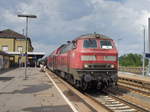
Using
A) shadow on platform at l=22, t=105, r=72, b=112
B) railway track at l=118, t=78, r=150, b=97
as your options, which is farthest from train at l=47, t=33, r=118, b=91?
shadow on platform at l=22, t=105, r=72, b=112

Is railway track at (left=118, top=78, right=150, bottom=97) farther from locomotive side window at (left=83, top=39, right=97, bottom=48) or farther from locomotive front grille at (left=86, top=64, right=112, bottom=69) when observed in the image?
locomotive side window at (left=83, top=39, right=97, bottom=48)

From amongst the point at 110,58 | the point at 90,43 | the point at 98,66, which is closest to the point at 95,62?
the point at 98,66

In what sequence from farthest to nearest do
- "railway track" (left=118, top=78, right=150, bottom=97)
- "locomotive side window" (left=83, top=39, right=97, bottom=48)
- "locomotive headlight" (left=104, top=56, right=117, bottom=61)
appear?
"railway track" (left=118, top=78, right=150, bottom=97) → "locomotive side window" (left=83, top=39, right=97, bottom=48) → "locomotive headlight" (left=104, top=56, right=117, bottom=61)

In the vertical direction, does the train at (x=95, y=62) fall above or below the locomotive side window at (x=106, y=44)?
below

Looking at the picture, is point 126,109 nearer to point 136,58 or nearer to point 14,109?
point 14,109

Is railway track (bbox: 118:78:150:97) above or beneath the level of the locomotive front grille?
beneath

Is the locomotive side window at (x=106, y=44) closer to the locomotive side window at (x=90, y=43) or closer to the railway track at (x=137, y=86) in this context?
the locomotive side window at (x=90, y=43)

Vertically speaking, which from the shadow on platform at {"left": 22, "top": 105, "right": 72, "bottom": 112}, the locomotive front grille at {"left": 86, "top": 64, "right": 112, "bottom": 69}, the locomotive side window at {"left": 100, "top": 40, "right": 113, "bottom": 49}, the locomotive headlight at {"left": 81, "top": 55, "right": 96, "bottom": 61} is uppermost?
the locomotive side window at {"left": 100, "top": 40, "right": 113, "bottom": 49}

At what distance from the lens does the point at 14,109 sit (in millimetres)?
8641

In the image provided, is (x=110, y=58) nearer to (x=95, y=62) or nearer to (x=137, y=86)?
(x=95, y=62)

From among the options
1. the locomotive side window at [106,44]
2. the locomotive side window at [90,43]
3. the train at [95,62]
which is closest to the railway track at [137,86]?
the train at [95,62]

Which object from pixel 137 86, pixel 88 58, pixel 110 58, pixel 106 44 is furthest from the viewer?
pixel 137 86

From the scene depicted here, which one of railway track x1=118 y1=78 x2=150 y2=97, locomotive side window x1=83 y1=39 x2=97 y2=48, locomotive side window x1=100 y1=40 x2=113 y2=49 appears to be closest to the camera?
locomotive side window x1=83 y1=39 x2=97 y2=48

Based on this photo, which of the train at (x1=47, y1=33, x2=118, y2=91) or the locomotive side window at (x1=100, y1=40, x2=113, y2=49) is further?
the locomotive side window at (x1=100, y1=40, x2=113, y2=49)
